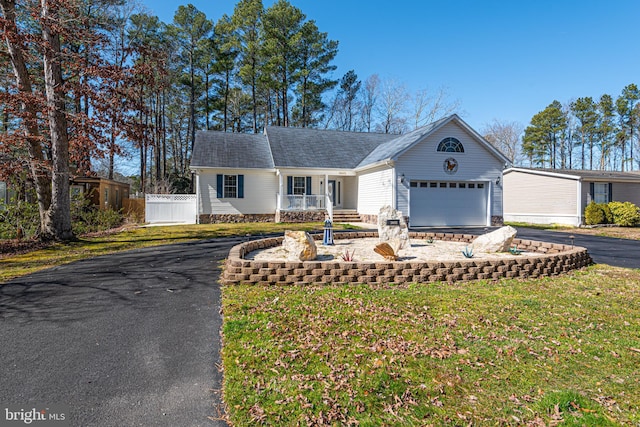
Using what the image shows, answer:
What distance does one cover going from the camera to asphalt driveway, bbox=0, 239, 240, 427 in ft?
7.69

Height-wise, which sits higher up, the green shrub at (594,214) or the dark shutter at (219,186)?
the dark shutter at (219,186)

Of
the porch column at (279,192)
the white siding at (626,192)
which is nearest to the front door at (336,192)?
the porch column at (279,192)

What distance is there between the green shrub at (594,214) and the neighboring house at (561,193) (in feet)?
0.97

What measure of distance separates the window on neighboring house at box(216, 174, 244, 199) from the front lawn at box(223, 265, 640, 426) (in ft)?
45.2

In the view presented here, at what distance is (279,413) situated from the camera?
87.1 inches

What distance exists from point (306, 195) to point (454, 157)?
8.11 m

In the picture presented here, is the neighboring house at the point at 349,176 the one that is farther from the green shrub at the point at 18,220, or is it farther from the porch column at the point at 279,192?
the green shrub at the point at 18,220

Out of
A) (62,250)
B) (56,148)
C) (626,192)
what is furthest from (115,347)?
(626,192)

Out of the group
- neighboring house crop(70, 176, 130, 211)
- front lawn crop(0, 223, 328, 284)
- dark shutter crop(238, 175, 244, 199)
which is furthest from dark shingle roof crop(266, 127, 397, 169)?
neighboring house crop(70, 176, 130, 211)

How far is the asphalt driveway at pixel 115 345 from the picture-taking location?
2348 mm

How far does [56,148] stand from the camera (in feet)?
33.1

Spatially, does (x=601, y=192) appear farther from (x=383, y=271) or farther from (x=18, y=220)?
(x=18, y=220)

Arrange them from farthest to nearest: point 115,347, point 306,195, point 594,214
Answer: point 306,195 → point 594,214 → point 115,347

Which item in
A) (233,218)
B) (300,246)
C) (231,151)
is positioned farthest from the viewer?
(231,151)
